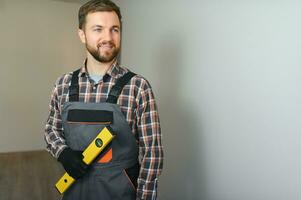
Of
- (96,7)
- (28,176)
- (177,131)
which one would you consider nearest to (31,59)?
(28,176)

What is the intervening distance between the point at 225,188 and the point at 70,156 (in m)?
0.72

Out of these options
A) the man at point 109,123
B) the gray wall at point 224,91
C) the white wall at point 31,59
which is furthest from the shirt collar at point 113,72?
the white wall at point 31,59

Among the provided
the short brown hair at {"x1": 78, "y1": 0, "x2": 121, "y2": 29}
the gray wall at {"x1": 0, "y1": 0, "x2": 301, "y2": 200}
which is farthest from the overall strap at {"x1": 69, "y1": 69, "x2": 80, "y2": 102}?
the gray wall at {"x1": 0, "y1": 0, "x2": 301, "y2": 200}

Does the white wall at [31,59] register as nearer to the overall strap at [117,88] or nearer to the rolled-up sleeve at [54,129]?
the rolled-up sleeve at [54,129]

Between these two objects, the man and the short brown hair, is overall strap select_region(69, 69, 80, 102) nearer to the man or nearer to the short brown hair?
the man

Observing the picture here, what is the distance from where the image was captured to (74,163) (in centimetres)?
108

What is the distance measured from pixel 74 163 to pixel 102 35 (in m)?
0.49

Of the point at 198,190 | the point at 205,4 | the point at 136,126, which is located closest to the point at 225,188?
the point at 198,190

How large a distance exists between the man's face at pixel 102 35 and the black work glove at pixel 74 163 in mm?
369

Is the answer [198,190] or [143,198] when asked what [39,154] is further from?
[143,198]

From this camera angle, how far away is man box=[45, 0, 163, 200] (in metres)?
1.08

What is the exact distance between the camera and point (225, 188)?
136 centimetres

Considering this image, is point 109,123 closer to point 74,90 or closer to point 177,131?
point 74,90

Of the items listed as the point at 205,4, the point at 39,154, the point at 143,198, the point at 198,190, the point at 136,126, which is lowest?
the point at 39,154
